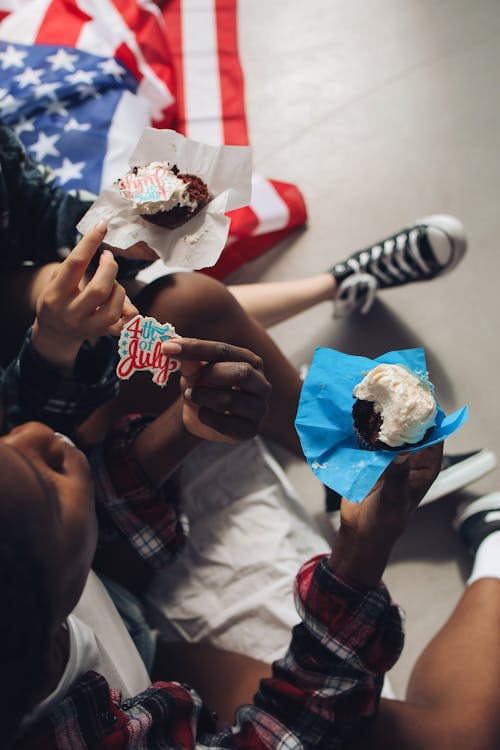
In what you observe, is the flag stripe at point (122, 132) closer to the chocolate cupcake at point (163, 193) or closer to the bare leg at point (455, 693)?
the chocolate cupcake at point (163, 193)

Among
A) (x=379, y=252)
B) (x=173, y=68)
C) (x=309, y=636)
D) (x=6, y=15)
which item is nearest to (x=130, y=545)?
(x=309, y=636)

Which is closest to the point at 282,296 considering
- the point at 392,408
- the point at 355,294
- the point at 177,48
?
the point at 355,294

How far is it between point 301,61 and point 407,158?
1.40 ft

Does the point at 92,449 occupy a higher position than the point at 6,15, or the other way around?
the point at 6,15

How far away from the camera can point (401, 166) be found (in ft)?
4.61

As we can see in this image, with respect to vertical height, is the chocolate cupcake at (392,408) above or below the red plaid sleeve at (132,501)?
above

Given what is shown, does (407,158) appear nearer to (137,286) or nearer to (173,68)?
(173,68)

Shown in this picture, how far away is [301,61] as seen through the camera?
1587mm

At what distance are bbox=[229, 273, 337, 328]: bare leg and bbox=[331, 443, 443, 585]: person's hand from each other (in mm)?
567

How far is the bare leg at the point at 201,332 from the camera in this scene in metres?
0.73

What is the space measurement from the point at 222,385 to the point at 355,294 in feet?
2.34

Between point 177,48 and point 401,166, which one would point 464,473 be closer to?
point 401,166

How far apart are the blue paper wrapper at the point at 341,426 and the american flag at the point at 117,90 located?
0.63 metres

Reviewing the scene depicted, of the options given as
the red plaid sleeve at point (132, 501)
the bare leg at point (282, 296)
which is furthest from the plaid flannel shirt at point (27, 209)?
the bare leg at point (282, 296)
